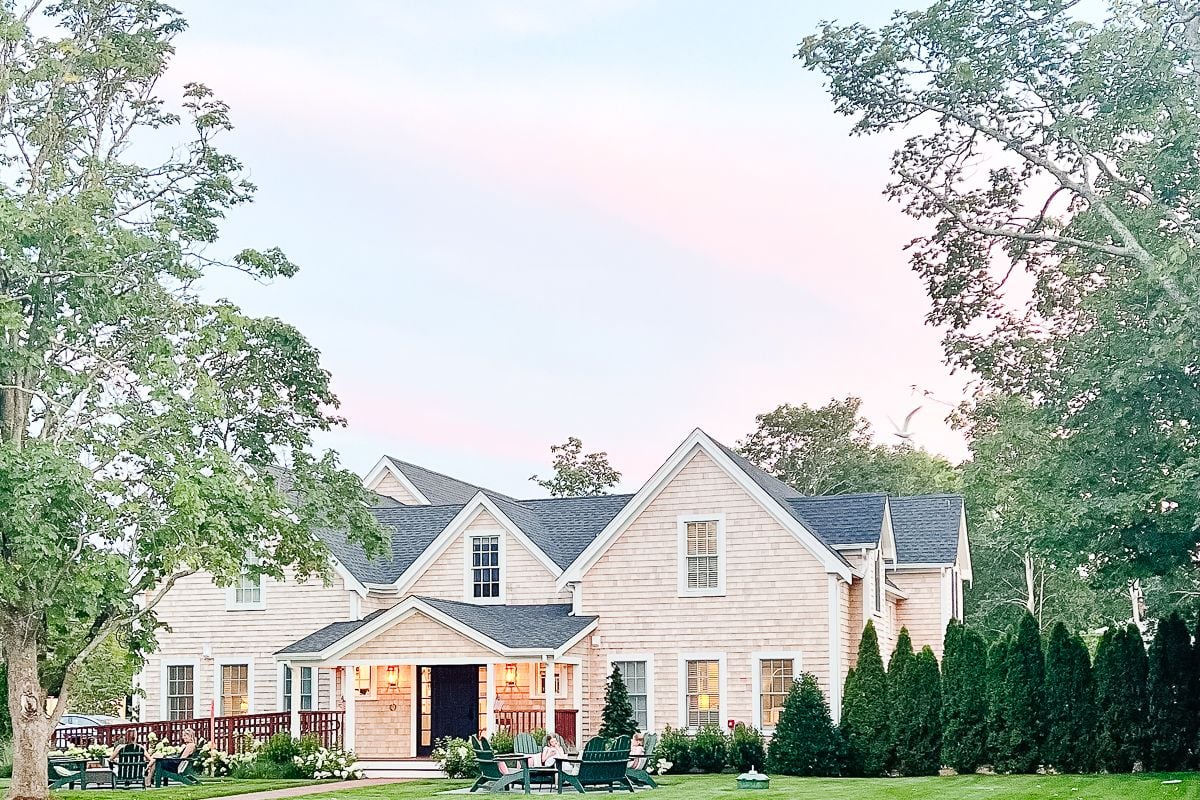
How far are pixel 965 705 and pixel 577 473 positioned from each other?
38.2 m

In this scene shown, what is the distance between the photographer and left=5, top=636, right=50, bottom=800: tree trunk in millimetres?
21969

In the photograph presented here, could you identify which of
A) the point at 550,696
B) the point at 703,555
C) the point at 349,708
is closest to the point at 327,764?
the point at 349,708

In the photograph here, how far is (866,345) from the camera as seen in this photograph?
41.5m

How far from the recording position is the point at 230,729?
3175cm

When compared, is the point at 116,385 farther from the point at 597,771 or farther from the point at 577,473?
the point at 577,473

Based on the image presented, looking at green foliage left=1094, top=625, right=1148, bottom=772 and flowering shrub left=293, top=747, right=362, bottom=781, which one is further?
flowering shrub left=293, top=747, right=362, bottom=781

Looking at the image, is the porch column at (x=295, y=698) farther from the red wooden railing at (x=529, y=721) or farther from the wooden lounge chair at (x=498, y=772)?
the wooden lounge chair at (x=498, y=772)

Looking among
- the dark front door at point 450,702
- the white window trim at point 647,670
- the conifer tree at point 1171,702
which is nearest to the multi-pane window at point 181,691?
→ the dark front door at point 450,702

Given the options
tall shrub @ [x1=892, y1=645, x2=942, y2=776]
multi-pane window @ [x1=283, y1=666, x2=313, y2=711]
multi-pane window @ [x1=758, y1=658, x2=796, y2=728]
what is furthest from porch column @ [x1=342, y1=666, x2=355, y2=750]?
tall shrub @ [x1=892, y1=645, x2=942, y2=776]

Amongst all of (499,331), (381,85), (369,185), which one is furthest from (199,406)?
(499,331)

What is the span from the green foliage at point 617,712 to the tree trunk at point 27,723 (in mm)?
12854

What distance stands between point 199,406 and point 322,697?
47.8ft

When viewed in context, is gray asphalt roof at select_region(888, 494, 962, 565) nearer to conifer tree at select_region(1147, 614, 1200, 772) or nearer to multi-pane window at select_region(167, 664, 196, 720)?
conifer tree at select_region(1147, 614, 1200, 772)

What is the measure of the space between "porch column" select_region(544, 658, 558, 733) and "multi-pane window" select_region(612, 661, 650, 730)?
236 centimetres
